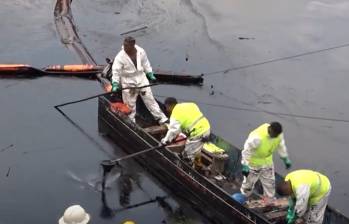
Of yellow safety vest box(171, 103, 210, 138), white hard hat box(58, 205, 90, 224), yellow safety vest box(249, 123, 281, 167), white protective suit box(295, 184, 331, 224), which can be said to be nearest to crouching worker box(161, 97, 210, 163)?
yellow safety vest box(171, 103, 210, 138)

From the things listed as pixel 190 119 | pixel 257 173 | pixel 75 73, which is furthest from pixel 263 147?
pixel 75 73

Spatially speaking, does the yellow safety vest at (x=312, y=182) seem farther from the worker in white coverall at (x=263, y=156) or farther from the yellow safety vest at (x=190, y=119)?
the yellow safety vest at (x=190, y=119)

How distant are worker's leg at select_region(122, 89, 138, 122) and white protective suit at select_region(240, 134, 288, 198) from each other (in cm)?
450

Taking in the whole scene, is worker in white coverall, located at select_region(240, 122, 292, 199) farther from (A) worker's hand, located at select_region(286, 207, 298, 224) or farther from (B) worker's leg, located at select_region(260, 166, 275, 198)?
(A) worker's hand, located at select_region(286, 207, 298, 224)

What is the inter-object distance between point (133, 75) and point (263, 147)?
527cm

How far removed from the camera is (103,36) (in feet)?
81.8

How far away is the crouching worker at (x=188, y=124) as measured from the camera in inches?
518

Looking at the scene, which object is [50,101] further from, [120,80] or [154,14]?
[154,14]

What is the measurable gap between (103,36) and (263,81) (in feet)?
26.6

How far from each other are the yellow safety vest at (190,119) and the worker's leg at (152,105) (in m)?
2.68

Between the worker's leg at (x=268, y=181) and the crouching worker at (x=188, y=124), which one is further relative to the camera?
the crouching worker at (x=188, y=124)

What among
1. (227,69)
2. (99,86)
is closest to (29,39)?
(99,86)

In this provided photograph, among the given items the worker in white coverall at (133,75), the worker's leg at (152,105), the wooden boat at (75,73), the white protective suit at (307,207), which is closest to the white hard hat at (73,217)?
the white protective suit at (307,207)

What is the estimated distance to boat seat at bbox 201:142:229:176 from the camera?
13.8m
